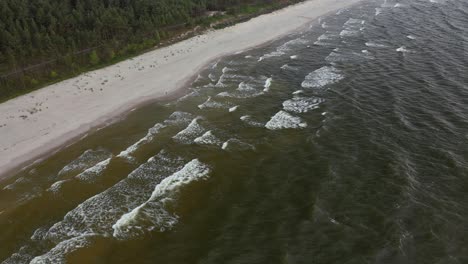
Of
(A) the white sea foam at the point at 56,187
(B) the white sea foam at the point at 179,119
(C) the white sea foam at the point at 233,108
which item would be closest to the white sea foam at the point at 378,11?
(C) the white sea foam at the point at 233,108

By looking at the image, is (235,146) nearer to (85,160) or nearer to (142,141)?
(142,141)

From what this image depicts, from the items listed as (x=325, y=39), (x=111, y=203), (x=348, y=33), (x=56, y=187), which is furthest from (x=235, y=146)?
(x=348, y=33)

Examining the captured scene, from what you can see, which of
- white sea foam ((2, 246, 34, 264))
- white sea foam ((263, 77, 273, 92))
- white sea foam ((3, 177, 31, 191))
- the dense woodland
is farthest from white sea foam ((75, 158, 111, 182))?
white sea foam ((263, 77, 273, 92))

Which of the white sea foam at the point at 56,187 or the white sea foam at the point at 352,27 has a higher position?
the white sea foam at the point at 56,187

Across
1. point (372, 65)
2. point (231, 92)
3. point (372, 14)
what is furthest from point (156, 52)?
point (372, 14)

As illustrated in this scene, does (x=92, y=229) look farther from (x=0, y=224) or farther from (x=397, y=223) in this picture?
(x=397, y=223)

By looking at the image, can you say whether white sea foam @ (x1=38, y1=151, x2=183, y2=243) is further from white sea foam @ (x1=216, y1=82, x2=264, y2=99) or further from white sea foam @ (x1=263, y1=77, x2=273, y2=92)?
white sea foam @ (x1=263, y1=77, x2=273, y2=92)

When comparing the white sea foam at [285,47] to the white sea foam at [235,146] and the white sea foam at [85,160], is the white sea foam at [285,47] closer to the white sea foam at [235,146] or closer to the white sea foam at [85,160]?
the white sea foam at [235,146]
